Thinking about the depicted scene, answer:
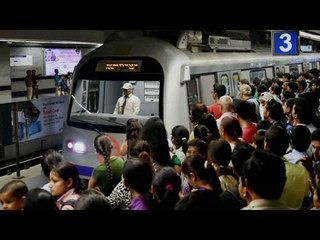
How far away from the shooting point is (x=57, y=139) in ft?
35.2

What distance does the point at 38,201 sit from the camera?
111 inches

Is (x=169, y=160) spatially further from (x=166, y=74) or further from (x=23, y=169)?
(x=23, y=169)

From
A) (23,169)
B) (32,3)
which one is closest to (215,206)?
(32,3)

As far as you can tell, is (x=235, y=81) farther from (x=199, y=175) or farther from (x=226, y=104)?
(x=199, y=175)

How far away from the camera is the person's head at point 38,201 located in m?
2.84

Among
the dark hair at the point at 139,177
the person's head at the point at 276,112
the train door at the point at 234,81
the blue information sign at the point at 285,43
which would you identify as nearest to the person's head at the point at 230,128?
the person's head at the point at 276,112

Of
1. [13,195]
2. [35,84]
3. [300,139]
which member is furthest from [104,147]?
[35,84]

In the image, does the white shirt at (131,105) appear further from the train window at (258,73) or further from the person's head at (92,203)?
the person's head at (92,203)

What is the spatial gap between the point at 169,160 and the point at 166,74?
7.83ft

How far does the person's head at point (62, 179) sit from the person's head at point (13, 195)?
0.97 feet

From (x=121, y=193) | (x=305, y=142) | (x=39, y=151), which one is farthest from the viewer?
(x=39, y=151)

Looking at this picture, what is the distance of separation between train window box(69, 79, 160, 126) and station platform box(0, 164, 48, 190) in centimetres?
170

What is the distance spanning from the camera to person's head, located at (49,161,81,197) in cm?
353

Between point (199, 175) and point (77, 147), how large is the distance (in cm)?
387
